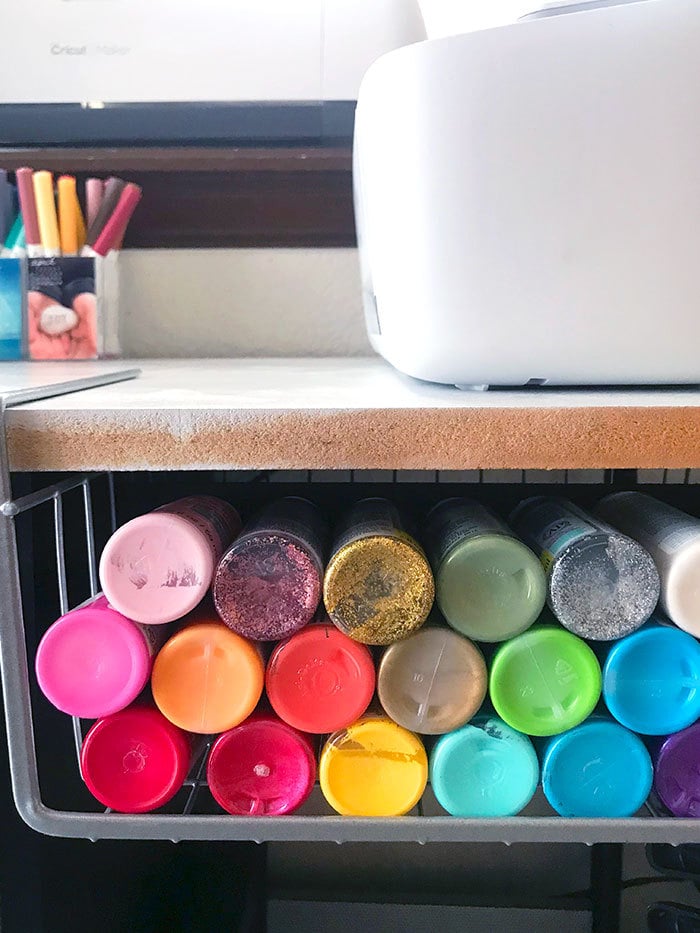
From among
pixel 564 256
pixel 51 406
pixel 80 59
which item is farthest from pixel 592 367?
pixel 80 59

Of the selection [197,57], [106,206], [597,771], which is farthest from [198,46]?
[597,771]

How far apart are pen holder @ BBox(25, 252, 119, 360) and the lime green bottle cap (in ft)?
1.66

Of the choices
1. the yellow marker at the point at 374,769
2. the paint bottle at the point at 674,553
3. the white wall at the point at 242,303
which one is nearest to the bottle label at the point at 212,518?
the yellow marker at the point at 374,769

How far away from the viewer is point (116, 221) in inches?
29.3

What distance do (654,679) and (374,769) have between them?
6.0 inches

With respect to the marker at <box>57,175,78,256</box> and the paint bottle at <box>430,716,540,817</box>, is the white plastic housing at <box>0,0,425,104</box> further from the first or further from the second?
the paint bottle at <box>430,716,540,817</box>

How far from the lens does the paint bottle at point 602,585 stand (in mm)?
383

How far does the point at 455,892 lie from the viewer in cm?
76

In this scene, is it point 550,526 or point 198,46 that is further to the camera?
point 198,46

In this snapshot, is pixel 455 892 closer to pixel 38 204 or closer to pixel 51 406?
pixel 51 406

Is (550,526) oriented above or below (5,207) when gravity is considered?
below

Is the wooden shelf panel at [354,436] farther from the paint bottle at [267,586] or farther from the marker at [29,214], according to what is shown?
the marker at [29,214]

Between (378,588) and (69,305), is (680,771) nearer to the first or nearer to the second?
(378,588)

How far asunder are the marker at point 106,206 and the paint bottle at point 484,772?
587mm
